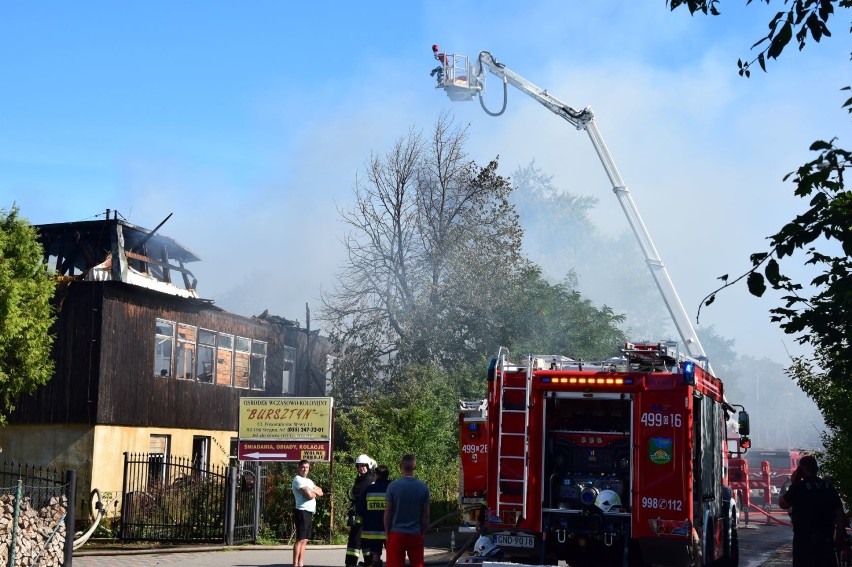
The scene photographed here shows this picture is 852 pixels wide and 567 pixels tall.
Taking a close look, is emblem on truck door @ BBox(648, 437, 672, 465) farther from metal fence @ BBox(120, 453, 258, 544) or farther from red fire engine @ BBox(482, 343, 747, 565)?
metal fence @ BBox(120, 453, 258, 544)

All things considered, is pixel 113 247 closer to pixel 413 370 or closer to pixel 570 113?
pixel 413 370

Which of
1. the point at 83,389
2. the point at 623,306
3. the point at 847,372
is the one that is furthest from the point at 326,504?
the point at 623,306

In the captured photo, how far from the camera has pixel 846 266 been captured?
9.03 m

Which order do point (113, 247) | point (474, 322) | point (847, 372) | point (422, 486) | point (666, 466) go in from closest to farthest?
point (847, 372) < point (422, 486) < point (666, 466) < point (113, 247) < point (474, 322)

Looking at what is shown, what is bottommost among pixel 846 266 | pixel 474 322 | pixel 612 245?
pixel 846 266

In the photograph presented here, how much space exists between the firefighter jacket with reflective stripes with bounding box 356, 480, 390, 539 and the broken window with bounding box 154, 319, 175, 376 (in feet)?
51.1

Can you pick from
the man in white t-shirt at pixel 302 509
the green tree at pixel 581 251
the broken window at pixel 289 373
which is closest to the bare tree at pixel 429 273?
the broken window at pixel 289 373

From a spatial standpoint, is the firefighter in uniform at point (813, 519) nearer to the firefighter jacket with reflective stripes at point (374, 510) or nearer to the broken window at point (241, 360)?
the firefighter jacket with reflective stripes at point (374, 510)

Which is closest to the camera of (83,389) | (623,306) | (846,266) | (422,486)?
(846,266)

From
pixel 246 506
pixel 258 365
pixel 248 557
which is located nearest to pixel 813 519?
pixel 248 557

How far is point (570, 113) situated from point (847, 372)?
20471mm

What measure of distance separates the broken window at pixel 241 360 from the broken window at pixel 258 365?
13.8 inches

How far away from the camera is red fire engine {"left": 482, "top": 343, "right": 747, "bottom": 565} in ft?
38.3

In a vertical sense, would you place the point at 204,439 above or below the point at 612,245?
below
